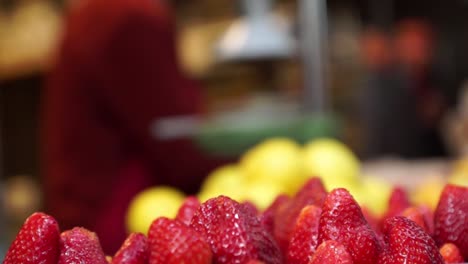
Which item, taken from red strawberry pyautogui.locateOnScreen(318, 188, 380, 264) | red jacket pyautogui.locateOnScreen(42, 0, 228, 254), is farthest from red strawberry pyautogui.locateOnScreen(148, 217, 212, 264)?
red jacket pyautogui.locateOnScreen(42, 0, 228, 254)

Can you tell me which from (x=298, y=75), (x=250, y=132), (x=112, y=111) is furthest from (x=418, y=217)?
(x=298, y=75)

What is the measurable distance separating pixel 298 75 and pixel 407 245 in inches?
160

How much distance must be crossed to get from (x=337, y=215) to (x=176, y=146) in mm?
1266

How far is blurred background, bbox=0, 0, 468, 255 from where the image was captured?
6.76 ft

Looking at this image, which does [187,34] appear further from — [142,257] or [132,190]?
[142,257]

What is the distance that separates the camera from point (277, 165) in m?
1.54

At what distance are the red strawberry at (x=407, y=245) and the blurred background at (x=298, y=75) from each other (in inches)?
43.8

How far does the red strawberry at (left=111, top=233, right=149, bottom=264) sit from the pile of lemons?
27.0 inches

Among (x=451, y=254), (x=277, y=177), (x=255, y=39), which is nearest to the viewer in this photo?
(x=451, y=254)

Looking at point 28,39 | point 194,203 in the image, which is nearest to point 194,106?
point 194,203

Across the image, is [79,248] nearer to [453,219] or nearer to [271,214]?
[271,214]

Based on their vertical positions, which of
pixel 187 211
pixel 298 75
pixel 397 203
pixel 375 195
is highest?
pixel 187 211

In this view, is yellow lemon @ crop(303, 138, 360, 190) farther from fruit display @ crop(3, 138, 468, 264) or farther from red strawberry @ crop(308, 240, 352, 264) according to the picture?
red strawberry @ crop(308, 240, 352, 264)

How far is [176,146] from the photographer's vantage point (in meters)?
1.89
